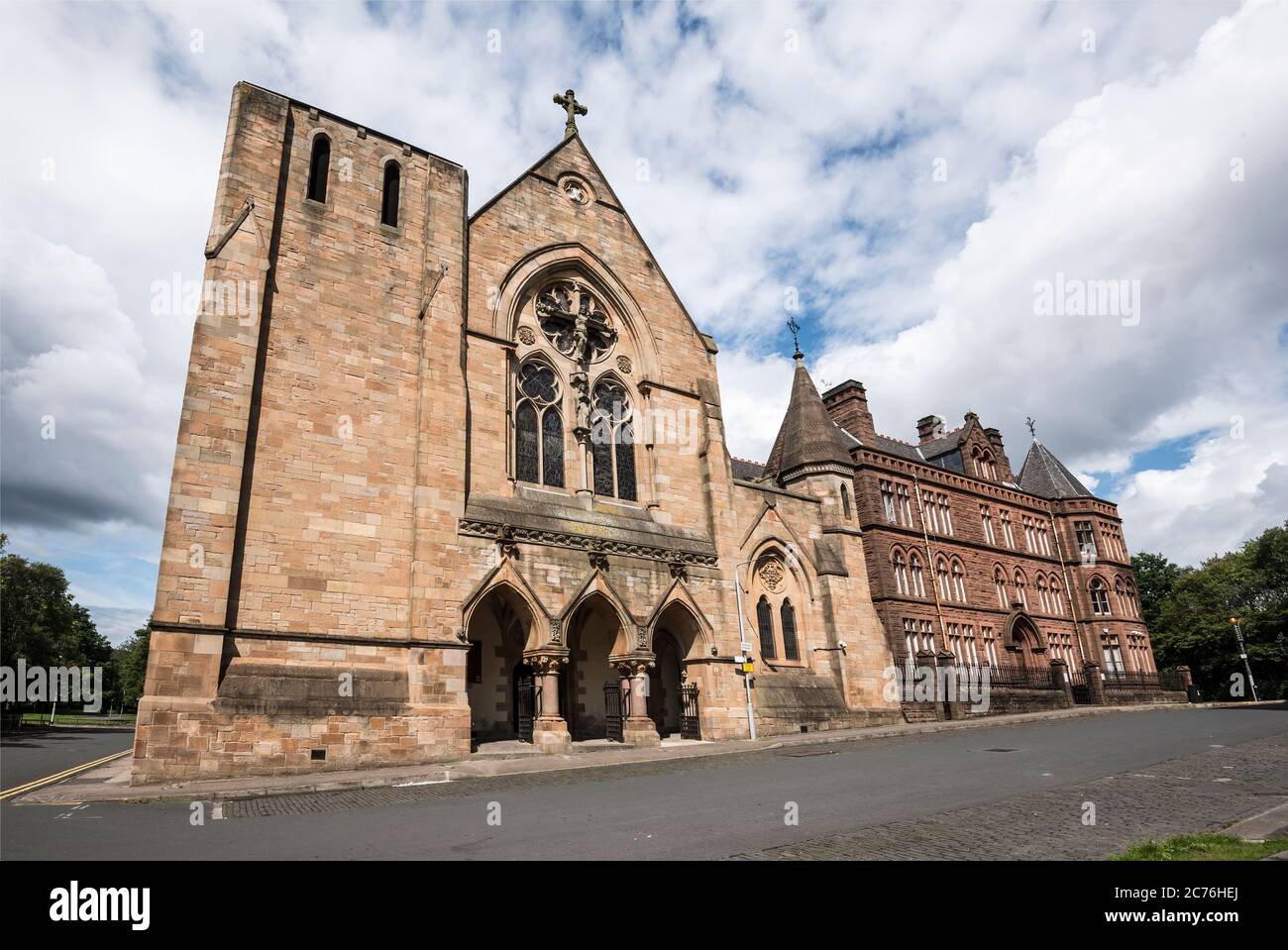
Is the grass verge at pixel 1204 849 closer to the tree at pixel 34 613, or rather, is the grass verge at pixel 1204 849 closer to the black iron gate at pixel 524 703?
the black iron gate at pixel 524 703

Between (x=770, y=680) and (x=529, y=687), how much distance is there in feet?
24.8

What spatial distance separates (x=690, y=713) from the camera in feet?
67.9

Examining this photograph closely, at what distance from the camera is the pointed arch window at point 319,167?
18.2 meters

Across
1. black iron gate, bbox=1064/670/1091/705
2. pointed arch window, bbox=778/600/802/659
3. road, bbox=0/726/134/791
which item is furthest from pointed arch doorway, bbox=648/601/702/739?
black iron gate, bbox=1064/670/1091/705

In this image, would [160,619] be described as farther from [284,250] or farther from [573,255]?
[573,255]

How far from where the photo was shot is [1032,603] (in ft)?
124

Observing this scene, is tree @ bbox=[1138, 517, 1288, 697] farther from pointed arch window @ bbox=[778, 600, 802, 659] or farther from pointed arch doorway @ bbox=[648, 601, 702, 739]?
pointed arch doorway @ bbox=[648, 601, 702, 739]

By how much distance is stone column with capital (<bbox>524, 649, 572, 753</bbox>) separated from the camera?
54.9 ft

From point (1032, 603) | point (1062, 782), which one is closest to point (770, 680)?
point (1062, 782)

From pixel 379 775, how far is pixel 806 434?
20287 mm

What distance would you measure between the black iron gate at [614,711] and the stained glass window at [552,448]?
5759 millimetres

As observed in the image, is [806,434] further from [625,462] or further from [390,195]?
[390,195]

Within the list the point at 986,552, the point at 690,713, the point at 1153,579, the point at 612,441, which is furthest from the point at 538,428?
the point at 1153,579

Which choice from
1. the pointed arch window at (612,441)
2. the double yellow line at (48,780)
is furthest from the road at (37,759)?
the pointed arch window at (612,441)
